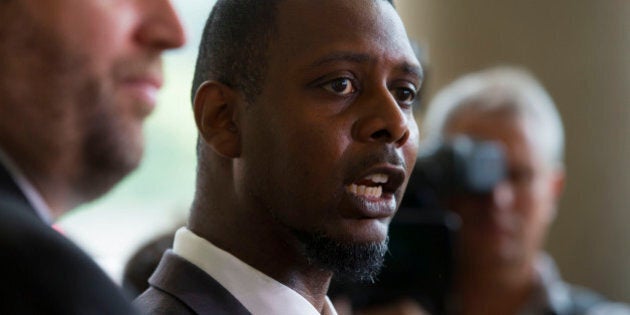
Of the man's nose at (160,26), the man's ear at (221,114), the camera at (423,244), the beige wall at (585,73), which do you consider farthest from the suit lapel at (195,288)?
the beige wall at (585,73)

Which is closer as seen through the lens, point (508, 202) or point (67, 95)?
point (67, 95)

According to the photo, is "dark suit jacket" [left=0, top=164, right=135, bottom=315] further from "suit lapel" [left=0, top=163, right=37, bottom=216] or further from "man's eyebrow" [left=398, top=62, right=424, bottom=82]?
"man's eyebrow" [left=398, top=62, right=424, bottom=82]

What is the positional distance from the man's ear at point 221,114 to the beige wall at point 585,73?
2.05 meters

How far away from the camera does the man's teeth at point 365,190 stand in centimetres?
94

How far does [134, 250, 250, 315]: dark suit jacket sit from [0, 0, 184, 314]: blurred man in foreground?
0.61 ft

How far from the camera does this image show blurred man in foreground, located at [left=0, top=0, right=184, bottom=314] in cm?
68

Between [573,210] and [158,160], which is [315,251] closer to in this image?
[158,160]

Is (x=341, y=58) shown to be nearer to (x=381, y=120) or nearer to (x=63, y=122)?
(x=381, y=120)

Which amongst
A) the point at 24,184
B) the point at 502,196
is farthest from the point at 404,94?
the point at 502,196

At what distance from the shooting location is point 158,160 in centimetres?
222

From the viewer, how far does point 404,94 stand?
99 centimetres

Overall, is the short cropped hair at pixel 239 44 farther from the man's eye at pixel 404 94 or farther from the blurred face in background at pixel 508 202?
the blurred face in background at pixel 508 202

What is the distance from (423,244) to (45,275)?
38.9 inches

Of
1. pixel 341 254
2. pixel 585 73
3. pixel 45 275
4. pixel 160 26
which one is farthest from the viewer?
pixel 585 73
